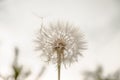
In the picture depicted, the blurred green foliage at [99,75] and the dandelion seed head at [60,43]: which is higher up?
the dandelion seed head at [60,43]

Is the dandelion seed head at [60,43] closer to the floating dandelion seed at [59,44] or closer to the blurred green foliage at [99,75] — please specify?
the floating dandelion seed at [59,44]

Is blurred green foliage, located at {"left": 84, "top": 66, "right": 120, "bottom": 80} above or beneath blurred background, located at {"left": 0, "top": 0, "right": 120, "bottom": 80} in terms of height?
beneath

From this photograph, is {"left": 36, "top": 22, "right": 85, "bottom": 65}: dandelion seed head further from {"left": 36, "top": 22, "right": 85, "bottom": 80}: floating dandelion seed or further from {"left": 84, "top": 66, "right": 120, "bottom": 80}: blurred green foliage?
{"left": 84, "top": 66, "right": 120, "bottom": 80}: blurred green foliage

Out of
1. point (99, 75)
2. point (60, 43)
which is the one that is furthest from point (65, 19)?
point (99, 75)

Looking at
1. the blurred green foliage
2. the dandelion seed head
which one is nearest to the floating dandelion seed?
the dandelion seed head

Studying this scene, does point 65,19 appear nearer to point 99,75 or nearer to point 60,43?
point 60,43

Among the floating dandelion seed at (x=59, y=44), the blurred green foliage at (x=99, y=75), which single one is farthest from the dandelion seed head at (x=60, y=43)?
the blurred green foliage at (x=99, y=75)
